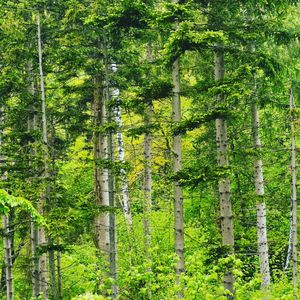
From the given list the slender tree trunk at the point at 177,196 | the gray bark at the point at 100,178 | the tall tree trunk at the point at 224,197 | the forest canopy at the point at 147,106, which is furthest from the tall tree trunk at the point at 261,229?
the gray bark at the point at 100,178

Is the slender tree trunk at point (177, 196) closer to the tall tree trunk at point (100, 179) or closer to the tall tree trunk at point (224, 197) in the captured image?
the tall tree trunk at point (224, 197)

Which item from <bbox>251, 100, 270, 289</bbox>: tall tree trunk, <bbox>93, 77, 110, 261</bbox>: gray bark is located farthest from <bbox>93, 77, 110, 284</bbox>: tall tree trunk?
<bbox>251, 100, 270, 289</bbox>: tall tree trunk

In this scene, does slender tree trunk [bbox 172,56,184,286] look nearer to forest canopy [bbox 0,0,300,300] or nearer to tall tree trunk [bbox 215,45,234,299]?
forest canopy [bbox 0,0,300,300]

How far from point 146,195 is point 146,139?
181 cm

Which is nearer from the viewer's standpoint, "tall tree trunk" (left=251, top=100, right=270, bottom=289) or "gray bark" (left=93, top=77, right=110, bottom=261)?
"tall tree trunk" (left=251, top=100, right=270, bottom=289)

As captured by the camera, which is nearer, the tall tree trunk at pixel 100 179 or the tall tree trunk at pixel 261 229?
the tall tree trunk at pixel 261 229

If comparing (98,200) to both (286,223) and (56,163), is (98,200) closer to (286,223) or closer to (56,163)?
(56,163)

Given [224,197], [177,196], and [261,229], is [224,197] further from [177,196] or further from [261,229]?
[261,229]

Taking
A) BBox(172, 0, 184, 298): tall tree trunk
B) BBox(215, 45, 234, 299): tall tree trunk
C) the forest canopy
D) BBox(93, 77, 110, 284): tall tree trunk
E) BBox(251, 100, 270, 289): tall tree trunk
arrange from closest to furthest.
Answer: the forest canopy < BBox(172, 0, 184, 298): tall tree trunk < BBox(215, 45, 234, 299): tall tree trunk < BBox(251, 100, 270, 289): tall tree trunk < BBox(93, 77, 110, 284): tall tree trunk

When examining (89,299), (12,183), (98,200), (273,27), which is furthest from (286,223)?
(89,299)

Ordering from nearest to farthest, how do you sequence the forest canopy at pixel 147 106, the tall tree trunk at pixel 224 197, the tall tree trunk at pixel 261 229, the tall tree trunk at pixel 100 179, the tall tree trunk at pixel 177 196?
the forest canopy at pixel 147 106, the tall tree trunk at pixel 177 196, the tall tree trunk at pixel 224 197, the tall tree trunk at pixel 261 229, the tall tree trunk at pixel 100 179

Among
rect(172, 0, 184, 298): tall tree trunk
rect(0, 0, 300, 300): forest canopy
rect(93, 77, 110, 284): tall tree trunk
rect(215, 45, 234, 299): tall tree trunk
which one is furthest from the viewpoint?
rect(93, 77, 110, 284): tall tree trunk

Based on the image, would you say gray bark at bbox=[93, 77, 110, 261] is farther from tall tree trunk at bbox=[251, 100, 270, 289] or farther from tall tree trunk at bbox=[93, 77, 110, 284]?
tall tree trunk at bbox=[251, 100, 270, 289]

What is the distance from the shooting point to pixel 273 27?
10289 millimetres
